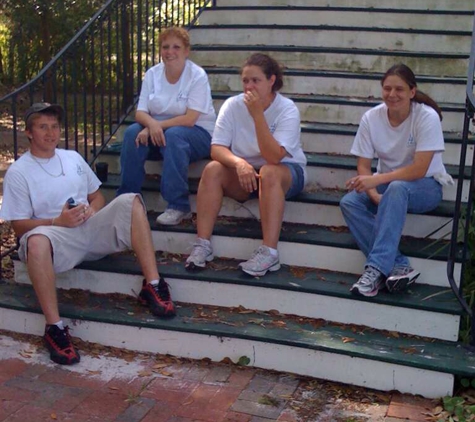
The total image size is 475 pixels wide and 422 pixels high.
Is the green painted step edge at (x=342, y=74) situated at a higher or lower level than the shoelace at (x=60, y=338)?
higher

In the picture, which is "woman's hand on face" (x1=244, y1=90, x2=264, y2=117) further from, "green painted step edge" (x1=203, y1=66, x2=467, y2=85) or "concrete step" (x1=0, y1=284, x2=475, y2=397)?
"green painted step edge" (x1=203, y1=66, x2=467, y2=85)

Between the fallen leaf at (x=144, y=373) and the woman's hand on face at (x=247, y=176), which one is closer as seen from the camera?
the fallen leaf at (x=144, y=373)

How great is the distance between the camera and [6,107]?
11.5m

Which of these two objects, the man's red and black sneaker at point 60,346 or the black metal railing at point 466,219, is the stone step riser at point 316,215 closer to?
the black metal railing at point 466,219

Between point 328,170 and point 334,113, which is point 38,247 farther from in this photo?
point 334,113

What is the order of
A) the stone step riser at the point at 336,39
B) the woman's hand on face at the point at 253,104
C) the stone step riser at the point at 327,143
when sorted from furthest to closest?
the stone step riser at the point at 336,39 → the stone step riser at the point at 327,143 → the woman's hand on face at the point at 253,104

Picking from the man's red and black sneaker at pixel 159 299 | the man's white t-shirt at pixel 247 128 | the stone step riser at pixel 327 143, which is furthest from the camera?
the stone step riser at pixel 327 143

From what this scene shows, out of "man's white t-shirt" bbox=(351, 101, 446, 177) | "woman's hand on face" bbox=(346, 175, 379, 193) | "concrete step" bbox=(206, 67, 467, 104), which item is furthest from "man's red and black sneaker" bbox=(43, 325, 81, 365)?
"concrete step" bbox=(206, 67, 467, 104)

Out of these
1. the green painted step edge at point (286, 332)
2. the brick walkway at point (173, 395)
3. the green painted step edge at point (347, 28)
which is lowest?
the brick walkway at point (173, 395)

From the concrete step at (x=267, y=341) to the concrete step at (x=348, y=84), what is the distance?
223 centimetres

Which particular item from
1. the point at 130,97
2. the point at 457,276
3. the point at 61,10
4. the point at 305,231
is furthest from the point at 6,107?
the point at 457,276

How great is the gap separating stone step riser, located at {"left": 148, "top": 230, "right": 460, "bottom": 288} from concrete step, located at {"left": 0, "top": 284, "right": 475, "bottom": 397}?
0.40 m

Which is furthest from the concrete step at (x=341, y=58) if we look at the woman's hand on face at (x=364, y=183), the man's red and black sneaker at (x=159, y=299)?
the man's red and black sneaker at (x=159, y=299)

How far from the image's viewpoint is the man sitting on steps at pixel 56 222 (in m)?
3.51
